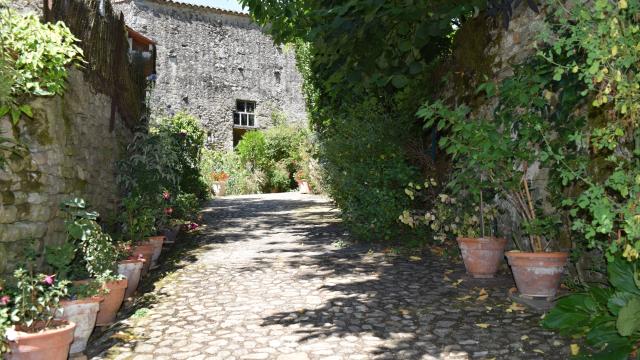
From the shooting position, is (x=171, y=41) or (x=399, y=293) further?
(x=171, y=41)

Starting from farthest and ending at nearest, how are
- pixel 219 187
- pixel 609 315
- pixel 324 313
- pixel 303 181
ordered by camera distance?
pixel 219 187
pixel 303 181
pixel 324 313
pixel 609 315

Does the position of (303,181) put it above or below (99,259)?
above

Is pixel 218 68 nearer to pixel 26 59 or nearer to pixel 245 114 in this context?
pixel 245 114

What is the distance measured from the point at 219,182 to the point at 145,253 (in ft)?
44.4

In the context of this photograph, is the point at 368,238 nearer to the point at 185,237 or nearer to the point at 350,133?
the point at 350,133

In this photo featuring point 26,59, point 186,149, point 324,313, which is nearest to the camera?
point 26,59

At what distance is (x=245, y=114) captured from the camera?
2566 centimetres

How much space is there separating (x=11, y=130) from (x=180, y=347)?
2.14 metres

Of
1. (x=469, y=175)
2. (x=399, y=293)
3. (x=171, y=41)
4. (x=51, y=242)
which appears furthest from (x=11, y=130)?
(x=171, y=41)

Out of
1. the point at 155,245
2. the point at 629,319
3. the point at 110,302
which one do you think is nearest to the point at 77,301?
the point at 110,302

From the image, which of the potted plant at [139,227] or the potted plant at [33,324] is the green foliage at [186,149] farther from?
the potted plant at [33,324]

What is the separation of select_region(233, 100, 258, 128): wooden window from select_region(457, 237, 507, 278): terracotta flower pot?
21184 mm

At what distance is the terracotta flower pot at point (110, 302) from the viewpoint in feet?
13.8

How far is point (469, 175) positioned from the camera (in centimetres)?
514
